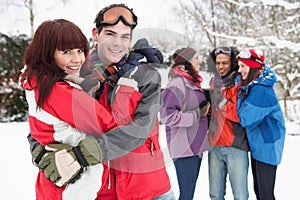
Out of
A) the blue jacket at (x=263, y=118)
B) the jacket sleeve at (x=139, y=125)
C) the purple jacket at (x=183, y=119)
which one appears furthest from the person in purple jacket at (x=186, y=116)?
the jacket sleeve at (x=139, y=125)

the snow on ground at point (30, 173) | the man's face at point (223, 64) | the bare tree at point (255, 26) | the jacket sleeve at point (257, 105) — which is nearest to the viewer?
the jacket sleeve at point (257, 105)

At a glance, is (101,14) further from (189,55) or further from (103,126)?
(189,55)

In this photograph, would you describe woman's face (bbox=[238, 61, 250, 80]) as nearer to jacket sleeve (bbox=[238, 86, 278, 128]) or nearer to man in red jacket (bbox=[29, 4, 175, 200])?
jacket sleeve (bbox=[238, 86, 278, 128])

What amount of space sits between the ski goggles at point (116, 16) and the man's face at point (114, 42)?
0.06ft

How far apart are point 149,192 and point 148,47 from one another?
61cm

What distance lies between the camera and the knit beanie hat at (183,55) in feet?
7.79

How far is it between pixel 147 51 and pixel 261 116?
1164 millimetres

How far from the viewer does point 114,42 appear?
1355mm

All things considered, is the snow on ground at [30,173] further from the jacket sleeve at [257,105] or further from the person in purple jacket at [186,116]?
the jacket sleeve at [257,105]

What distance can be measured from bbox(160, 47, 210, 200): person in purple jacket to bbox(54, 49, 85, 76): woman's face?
103cm

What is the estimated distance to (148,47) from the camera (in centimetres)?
142

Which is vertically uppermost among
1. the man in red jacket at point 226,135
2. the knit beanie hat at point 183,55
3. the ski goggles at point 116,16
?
the ski goggles at point 116,16

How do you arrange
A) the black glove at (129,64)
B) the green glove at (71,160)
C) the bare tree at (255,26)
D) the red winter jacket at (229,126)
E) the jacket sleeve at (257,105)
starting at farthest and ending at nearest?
1. the bare tree at (255,26)
2. the red winter jacket at (229,126)
3. the jacket sleeve at (257,105)
4. the black glove at (129,64)
5. the green glove at (71,160)

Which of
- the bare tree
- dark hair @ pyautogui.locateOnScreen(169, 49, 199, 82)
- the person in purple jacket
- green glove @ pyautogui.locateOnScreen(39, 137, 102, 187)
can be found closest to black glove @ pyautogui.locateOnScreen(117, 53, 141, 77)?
green glove @ pyautogui.locateOnScreen(39, 137, 102, 187)
